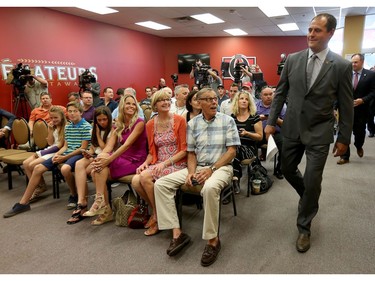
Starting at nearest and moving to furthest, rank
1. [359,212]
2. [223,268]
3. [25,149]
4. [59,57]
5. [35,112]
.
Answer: [223,268]
[359,212]
[25,149]
[35,112]
[59,57]

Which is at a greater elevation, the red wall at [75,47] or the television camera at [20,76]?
the red wall at [75,47]

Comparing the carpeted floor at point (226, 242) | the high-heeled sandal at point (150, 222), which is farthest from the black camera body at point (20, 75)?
the high-heeled sandal at point (150, 222)

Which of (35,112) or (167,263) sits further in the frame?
(35,112)

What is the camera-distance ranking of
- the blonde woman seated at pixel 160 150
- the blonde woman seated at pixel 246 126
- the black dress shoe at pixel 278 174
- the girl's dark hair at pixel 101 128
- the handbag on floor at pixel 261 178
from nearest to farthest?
the blonde woman seated at pixel 160 150, the girl's dark hair at pixel 101 128, the blonde woman seated at pixel 246 126, the handbag on floor at pixel 261 178, the black dress shoe at pixel 278 174

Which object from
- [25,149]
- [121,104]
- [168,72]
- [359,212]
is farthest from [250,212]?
[168,72]

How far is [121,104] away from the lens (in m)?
2.74

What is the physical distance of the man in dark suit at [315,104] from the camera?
1.88m

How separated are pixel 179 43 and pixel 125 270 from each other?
9.51m

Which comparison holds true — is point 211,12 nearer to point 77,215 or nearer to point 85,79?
point 85,79

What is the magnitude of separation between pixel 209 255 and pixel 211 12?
6.58 m

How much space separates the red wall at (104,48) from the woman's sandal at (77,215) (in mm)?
3934

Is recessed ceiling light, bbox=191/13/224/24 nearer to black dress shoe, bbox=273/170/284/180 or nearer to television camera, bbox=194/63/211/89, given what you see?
television camera, bbox=194/63/211/89

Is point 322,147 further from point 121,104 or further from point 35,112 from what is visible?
point 35,112

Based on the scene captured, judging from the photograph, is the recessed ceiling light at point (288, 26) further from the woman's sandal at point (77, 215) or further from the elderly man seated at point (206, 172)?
the woman's sandal at point (77, 215)
